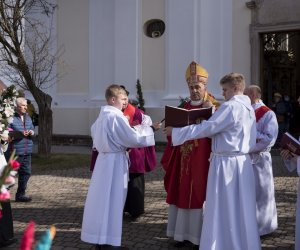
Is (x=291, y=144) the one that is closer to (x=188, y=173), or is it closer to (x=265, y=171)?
(x=188, y=173)

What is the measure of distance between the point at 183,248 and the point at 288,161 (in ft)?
5.06

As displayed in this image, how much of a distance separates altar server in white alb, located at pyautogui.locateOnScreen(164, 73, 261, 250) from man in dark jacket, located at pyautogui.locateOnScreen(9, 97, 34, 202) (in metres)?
3.76

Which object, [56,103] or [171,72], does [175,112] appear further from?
[56,103]

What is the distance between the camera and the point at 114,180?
17.4 ft

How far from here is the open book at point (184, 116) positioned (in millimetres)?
4988

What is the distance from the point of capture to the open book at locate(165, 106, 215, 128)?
16.4 feet

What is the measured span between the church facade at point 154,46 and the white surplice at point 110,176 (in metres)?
9.15

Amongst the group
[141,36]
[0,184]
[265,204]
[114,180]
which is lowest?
[265,204]

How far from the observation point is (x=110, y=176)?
5293 millimetres

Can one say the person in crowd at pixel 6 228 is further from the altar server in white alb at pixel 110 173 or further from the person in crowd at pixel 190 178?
the person in crowd at pixel 190 178

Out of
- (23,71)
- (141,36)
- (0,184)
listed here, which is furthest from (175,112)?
(141,36)

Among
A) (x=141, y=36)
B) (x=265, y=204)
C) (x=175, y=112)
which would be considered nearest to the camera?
(x=175, y=112)

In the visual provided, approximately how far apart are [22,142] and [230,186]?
4291mm

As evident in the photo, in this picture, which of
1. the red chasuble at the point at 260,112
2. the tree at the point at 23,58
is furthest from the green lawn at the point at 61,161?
the red chasuble at the point at 260,112
